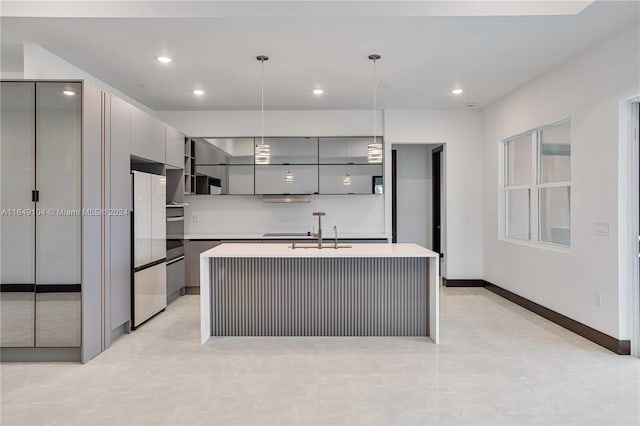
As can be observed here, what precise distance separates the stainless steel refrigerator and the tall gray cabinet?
0.82 m

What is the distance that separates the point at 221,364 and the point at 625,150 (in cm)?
388

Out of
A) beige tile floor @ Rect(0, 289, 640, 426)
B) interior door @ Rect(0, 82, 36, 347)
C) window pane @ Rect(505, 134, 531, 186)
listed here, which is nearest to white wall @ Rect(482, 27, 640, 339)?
window pane @ Rect(505, 134, 531, 186)

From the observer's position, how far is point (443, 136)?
655cm

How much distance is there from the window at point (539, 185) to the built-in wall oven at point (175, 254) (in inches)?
182

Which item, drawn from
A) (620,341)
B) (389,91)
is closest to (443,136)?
(389,91)

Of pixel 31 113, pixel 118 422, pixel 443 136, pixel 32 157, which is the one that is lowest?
pixel 118 422

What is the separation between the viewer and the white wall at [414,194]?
7.80 m

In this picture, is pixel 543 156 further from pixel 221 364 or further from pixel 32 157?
pixel 32 157

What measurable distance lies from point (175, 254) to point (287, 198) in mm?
1833

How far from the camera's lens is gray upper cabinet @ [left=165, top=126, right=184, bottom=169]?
17.2 feet

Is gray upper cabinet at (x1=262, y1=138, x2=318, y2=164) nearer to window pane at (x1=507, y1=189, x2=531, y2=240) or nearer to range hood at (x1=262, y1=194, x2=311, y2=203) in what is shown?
range hood at (x1=262, y1=194, x2=311, y2=203)

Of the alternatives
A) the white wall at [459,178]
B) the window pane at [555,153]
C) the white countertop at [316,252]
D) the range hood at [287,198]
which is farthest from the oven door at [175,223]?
the window pane at [555,153]

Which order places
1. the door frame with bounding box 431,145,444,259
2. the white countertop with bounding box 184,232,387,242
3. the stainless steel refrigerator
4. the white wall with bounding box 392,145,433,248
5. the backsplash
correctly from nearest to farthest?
the stainless steel refrigerator → the white countertop with bounding box 184,232,387,242 → the backsplash → the door frame with bounding box 431,145,444,259 → the white wall with bounding box 392,145,433,248

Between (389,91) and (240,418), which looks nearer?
(240,418)
